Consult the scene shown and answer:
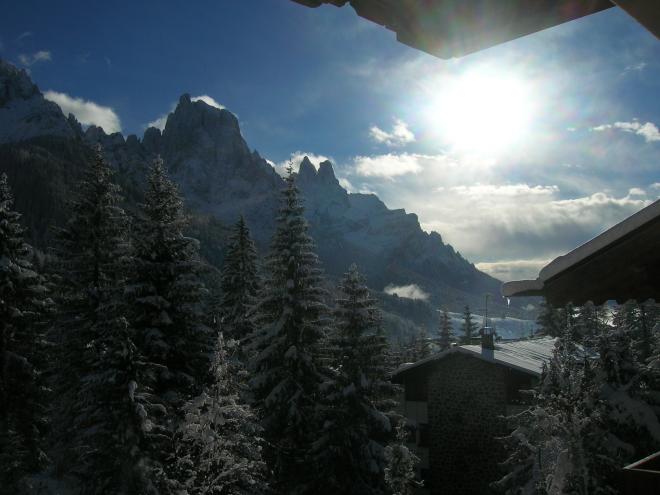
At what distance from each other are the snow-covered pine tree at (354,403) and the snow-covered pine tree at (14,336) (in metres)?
11.9

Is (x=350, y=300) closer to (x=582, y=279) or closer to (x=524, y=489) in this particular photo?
(x=524, y=489)

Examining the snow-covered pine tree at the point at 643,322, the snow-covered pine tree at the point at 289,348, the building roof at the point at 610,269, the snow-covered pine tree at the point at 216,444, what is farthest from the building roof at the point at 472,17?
the snow-covered pine tree at the point at 643,322

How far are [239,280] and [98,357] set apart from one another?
1247 cm

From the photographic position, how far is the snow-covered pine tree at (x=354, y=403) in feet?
63.2

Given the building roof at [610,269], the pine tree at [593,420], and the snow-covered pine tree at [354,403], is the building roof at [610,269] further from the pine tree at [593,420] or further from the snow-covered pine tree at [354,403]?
the snow-covered pine tree at [354,403]

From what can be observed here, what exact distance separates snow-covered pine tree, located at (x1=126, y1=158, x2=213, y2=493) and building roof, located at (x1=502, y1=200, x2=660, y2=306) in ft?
46.5

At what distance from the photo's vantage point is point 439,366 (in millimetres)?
26547

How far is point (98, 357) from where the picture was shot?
1666 centimetres

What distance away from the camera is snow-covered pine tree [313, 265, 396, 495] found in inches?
758

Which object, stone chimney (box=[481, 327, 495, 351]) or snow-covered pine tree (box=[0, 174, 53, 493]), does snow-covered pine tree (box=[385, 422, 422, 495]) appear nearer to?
stone chimney (box=[481, 327, 495, 351])

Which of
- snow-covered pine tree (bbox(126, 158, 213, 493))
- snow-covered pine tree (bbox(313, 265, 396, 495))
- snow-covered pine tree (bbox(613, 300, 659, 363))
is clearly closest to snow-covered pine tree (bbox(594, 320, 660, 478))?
snow-covered pine tree (bbox(313, 265, 396, 495))

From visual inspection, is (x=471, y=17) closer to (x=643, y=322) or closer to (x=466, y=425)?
(x=466, y=425)

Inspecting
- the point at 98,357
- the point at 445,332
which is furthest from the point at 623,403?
the point at 445,332

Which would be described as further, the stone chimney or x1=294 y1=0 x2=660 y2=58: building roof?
the stone chimney
